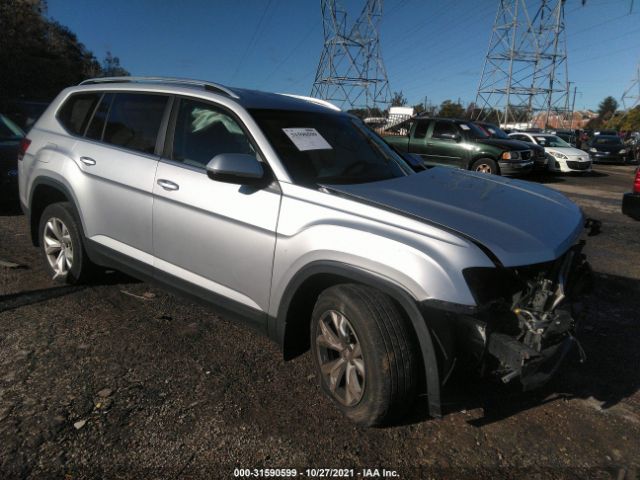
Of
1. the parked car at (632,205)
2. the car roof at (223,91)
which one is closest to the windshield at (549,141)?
the parked car at (632,205)

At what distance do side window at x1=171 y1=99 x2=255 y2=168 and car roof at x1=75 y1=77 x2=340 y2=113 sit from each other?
12 centimetres

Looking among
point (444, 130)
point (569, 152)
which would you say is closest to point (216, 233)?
point (444, 130)

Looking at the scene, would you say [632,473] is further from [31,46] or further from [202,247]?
[31,46]

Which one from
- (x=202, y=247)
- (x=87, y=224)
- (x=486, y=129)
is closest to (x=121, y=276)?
(x=87, y=224)

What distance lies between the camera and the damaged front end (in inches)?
87.1

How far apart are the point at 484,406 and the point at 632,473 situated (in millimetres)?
740

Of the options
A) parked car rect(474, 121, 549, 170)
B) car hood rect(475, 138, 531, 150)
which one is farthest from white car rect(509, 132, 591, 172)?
car hood rect(475, 138, 531, 150)

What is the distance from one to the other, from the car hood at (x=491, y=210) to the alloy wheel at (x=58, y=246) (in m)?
2.68

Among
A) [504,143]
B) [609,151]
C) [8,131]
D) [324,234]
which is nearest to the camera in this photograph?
[324,234]

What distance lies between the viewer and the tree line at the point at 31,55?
856 inches

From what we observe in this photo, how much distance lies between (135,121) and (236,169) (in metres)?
1.47

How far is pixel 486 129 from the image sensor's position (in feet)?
47.8

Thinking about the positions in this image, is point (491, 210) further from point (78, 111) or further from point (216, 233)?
point (78, 111)

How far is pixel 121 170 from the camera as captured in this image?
360 cm
